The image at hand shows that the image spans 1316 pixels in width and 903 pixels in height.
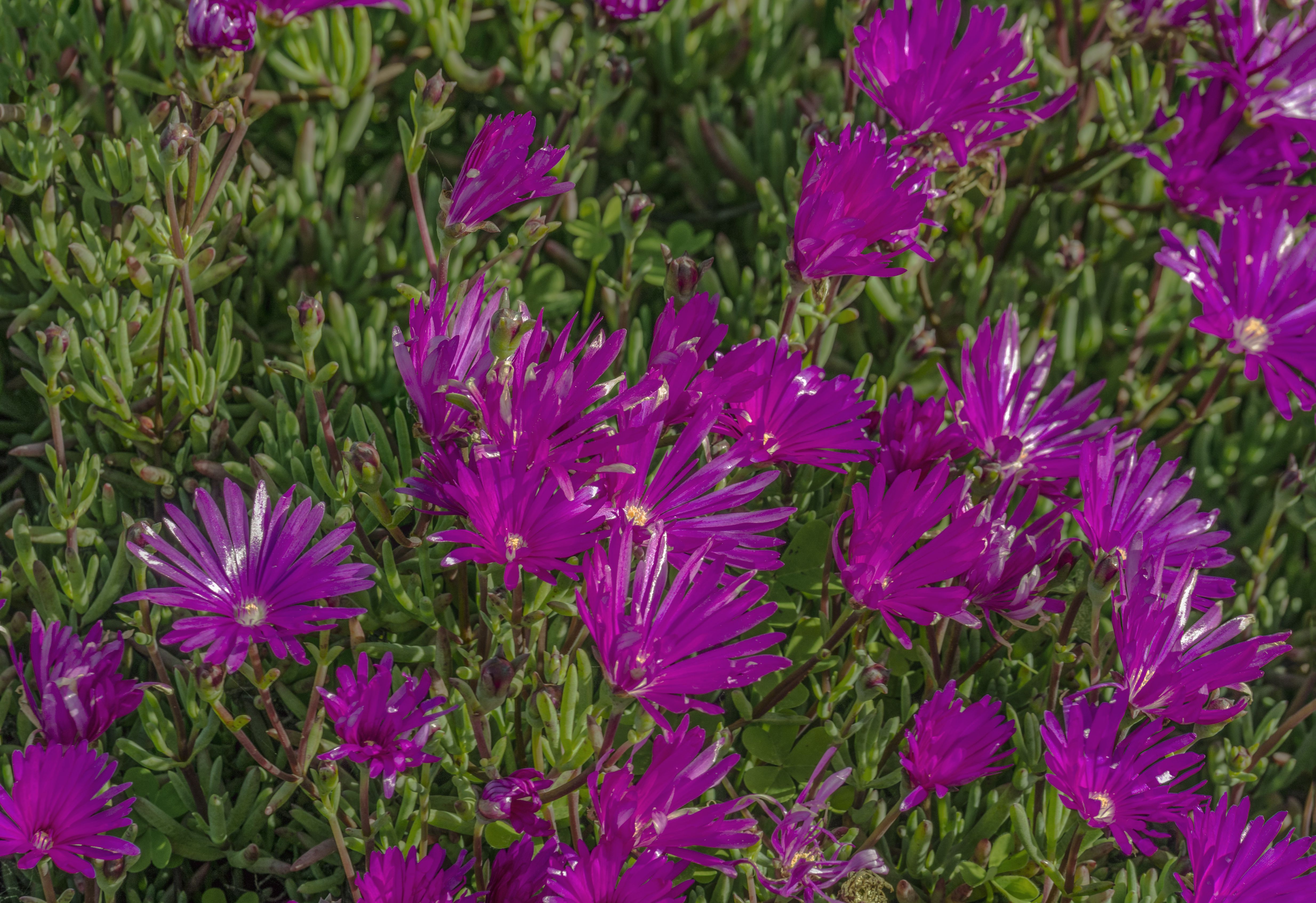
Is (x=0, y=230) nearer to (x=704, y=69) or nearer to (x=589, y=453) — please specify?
(x=589, y=453)

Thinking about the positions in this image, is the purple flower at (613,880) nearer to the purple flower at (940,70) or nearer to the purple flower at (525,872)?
the purple flower at (525,872)

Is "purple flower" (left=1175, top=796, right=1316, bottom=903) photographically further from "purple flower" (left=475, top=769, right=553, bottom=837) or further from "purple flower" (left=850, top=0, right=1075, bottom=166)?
"purple flower" (left=850, top=0, right=1075, bottom=166)

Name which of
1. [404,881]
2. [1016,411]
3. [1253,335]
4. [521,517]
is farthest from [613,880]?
[1253,335]

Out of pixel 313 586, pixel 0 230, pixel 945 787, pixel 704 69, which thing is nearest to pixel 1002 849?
pixel 945 787

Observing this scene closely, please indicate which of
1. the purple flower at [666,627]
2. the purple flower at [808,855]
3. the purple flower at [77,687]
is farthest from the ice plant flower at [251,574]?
the purple flower at [808,855]

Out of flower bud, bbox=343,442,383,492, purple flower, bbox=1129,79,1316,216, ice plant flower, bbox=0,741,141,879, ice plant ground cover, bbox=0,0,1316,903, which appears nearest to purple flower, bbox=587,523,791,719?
ice plant ground cover, bbox=0,0,1316,903

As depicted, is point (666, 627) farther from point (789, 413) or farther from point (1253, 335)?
point (1253, 335)
